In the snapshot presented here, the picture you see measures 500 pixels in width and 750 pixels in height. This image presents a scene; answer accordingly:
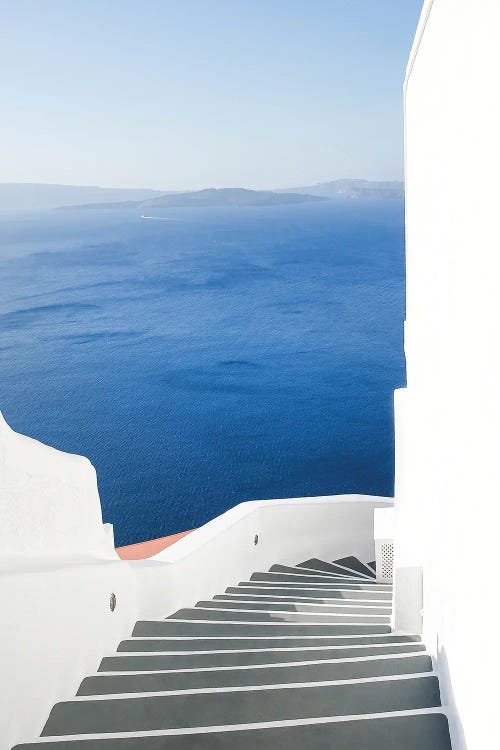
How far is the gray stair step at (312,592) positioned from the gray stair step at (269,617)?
2.45 feet

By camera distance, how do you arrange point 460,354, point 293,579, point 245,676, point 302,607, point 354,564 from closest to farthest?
point 460,354, point 245,676, point 302,607, point 293,579, point 354,564

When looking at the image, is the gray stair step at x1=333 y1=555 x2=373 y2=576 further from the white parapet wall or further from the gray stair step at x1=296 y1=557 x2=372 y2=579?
the white parapet wall

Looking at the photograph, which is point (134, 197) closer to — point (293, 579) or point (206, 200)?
point (206, 200)

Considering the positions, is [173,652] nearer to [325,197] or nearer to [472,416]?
[472,416]

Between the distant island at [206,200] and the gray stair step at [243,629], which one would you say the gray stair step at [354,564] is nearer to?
the gray stair step at [243,629]

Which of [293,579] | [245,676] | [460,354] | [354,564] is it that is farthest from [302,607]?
[354,564]

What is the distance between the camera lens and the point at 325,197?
9269 cm

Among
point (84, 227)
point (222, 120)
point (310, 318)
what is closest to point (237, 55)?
point (222, 120)

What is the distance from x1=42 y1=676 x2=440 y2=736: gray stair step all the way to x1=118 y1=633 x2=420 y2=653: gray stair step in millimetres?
791

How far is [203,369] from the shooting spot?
2556cm

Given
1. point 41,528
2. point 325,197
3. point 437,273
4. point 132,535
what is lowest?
point 132,535

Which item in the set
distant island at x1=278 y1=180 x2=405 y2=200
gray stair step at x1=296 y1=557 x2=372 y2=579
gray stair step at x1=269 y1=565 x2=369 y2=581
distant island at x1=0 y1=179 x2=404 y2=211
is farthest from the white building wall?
distant island at x1=278 y1=180 x2=405 y2=200

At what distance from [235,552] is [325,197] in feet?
296

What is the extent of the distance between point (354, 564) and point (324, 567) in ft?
1.30
